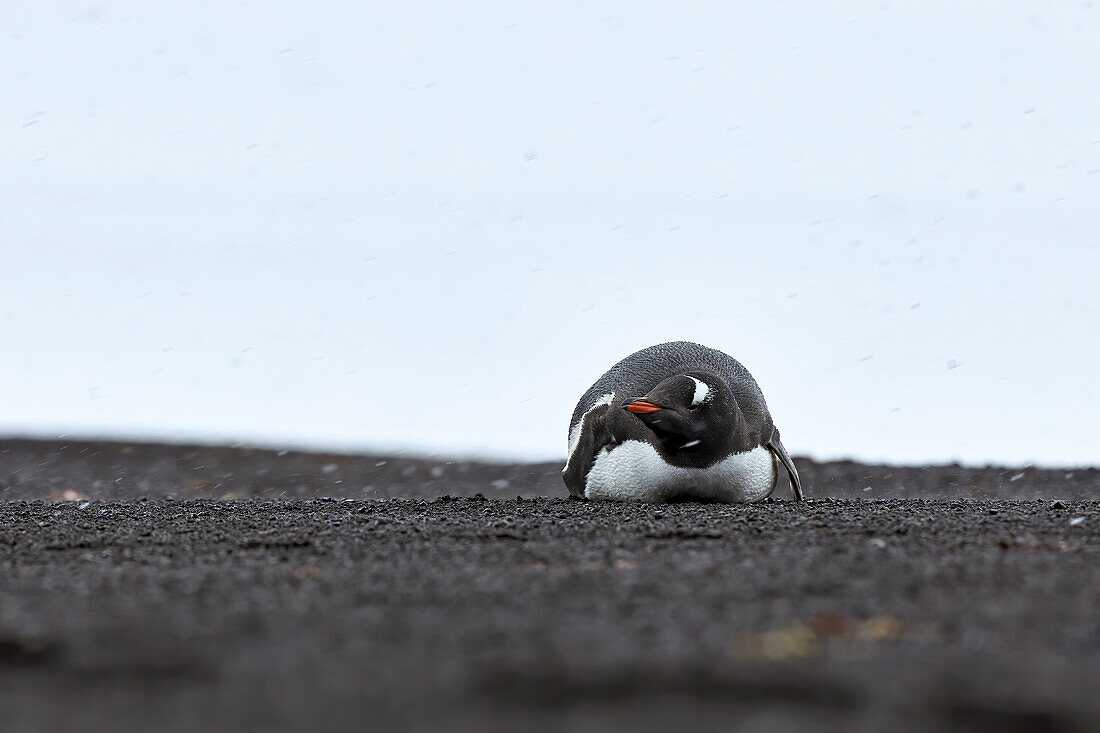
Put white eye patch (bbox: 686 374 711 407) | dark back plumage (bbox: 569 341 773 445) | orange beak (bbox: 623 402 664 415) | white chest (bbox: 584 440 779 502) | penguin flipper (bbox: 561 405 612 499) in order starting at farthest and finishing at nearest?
dark back plumage (bbox: 569 341 773 445) → penguin flipper (bbox: 561 405 612 499) → white chest (bbox: 584 440 779 502) → white eye patch (bbox: 686 374 711 407) → orange beak (bbox: 623 402 664 415)

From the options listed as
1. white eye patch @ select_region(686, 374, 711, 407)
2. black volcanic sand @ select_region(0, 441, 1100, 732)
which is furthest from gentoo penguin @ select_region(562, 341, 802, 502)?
black volcanic sand @ select_region(0, 441, 1100, 732)

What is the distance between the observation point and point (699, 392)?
265 inches

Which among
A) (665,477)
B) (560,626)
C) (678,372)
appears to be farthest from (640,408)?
(560,626)

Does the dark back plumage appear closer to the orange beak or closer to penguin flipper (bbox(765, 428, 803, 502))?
penguin flipper (bbox(765, 428, 803, 502))

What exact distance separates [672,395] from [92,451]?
28.7 ft

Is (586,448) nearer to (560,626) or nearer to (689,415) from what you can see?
(689,415)

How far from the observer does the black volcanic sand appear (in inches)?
83.5

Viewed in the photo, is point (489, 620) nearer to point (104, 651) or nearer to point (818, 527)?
point (104, 651)

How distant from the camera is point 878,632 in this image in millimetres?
2582

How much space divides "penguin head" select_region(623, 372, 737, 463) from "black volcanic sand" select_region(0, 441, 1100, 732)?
1389 mm

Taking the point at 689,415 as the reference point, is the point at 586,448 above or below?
below

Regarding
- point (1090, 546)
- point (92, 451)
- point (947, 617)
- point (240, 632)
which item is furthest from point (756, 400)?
point (92, 451)

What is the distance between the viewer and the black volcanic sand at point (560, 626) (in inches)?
83.5

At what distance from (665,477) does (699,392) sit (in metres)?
0.55
